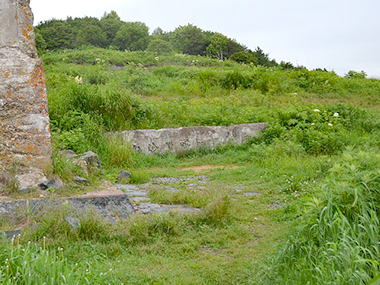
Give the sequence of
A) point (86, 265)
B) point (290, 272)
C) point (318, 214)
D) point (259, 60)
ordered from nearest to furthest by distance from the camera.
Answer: point (290, 272), point (318, 214), point (86, 265), point (259, 60)

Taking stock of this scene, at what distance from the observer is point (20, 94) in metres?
5.54

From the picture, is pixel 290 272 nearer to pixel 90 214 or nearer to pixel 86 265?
pixel 86 265

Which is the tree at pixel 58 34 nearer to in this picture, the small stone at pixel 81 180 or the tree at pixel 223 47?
the tree at pixel 223 47

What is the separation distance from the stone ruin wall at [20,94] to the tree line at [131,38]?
21.6 meters

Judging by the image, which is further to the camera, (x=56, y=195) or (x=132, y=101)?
(x=132, y=101)

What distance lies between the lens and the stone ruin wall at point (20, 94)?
17.9ft

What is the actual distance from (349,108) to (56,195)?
31.6ft

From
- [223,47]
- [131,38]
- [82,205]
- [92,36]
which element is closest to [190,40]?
[131,38]

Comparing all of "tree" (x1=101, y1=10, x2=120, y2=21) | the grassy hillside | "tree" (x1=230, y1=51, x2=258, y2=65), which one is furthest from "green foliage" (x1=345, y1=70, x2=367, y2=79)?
"tree" (x1=101, y1=10, x2=120, y2=21)

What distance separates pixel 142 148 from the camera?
407 inches

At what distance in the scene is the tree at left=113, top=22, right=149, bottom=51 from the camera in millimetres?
35438

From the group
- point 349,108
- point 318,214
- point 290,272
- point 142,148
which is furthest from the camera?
point 349,108

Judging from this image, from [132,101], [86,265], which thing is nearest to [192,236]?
[86,265]

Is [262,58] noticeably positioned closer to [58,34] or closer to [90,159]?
[58,34]
